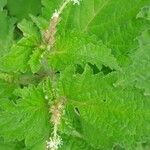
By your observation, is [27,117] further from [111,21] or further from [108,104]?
[111,21]

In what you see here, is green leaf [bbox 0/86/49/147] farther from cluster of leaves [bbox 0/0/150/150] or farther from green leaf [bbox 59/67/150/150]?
green leaf [bbox 59/67/150/150]

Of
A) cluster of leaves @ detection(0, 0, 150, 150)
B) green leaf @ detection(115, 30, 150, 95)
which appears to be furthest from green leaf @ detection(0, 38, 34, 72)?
green leaf @ detection(115, 30, 150, 95)

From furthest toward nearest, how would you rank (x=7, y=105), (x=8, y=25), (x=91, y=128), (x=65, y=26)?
(x=8, y=25) < (x=65, y=26) < (x=91, y=128) < (x=7, y=105)

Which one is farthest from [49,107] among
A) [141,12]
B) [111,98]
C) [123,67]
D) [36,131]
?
[141,12]

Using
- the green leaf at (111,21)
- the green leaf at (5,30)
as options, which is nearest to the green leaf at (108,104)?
the green leaf at (111,21)

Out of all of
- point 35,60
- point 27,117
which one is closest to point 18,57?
point 35,60

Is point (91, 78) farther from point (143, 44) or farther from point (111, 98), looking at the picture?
point (143, 44)

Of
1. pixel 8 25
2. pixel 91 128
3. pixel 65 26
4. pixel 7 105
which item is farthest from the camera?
pixel 8 25

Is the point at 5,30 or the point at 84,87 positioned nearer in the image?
the point at 84,87
